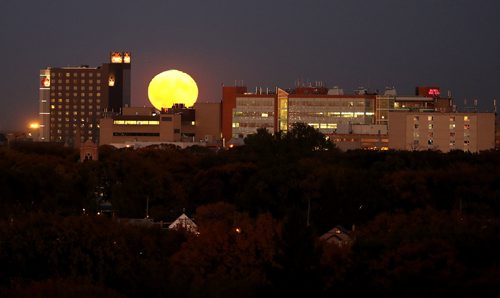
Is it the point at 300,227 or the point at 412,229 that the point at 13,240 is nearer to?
the point at 300,227

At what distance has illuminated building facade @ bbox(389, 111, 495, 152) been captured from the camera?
298 feet

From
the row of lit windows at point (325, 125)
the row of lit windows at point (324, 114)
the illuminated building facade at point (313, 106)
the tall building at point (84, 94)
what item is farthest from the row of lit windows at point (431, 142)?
the tall building at point (84, 94)

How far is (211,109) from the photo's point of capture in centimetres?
11119

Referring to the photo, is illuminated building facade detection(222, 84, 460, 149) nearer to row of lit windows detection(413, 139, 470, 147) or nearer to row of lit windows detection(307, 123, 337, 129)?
row of lit windows detection(307, 123, 337, 129)

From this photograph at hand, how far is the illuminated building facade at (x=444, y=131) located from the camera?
90.8m

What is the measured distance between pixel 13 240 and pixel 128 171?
2769cm

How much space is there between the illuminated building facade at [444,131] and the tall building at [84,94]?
185ft

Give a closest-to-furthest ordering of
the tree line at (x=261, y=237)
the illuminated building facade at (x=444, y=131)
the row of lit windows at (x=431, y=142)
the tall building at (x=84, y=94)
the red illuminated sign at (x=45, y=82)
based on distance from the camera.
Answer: the tree line at (x=261, y=237), the row of lit windows at (x=431, y=142), the illuminated building facade at (x=444, y=131), the tall building at (x=84, y=94), the red illuminated sign at (x=45, y=82)

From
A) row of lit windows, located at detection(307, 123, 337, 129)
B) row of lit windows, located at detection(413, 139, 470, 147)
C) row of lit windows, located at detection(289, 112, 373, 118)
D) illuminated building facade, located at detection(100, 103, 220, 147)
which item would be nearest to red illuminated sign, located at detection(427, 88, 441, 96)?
row of lit windows, located at detection(289, 112, 373, 118)

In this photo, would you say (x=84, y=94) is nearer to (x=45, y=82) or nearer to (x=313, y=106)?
(x=45, y=82)

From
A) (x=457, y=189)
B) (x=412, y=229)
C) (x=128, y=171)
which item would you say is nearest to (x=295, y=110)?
(x=128, y=171)

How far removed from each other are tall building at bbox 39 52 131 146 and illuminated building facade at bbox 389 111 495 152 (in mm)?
56394

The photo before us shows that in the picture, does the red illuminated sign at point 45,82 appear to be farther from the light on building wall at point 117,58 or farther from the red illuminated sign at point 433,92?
the red illuminated sign at point 433,92

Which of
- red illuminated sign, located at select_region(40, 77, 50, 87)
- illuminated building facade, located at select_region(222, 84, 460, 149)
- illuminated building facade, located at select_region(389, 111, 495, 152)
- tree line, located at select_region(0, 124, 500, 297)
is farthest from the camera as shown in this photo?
red illuminated sign, located at select_region(40, 77, 50, 87)
